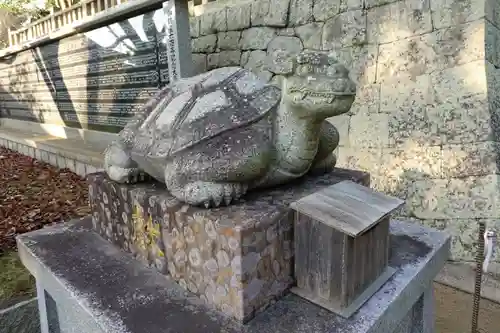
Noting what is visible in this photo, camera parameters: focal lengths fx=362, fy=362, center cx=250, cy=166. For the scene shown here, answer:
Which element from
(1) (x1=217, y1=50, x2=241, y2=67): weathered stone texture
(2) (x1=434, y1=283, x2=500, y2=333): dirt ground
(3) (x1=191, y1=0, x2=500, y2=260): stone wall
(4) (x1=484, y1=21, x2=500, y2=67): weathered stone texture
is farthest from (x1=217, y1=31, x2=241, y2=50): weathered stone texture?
(2) (x1=434, y1=283, x2=500, y2=333): dirt ground

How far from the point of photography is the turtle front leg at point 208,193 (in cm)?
106

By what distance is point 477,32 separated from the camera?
2242 mm

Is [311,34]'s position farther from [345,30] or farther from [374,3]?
[374,3]

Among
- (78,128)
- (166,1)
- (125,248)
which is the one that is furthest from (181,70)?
(78,128)

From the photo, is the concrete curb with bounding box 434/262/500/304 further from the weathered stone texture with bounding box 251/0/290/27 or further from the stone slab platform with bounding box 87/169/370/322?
the weathered stone texture with bounding box 251/0/290/27

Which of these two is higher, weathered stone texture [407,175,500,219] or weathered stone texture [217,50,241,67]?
weathered stone texture [217,50,241,67]

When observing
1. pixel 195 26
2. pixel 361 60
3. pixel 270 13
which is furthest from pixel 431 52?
pixel 195 26

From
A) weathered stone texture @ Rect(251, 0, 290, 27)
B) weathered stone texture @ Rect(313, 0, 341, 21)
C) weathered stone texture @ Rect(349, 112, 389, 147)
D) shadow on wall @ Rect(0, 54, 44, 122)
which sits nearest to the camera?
weathered stone texture @ Rect(349, 112, 389, 147)

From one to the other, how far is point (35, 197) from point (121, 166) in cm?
242

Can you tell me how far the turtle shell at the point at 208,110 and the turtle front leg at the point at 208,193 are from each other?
0.39 ft

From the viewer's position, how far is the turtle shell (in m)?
1.07

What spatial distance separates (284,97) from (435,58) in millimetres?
1887

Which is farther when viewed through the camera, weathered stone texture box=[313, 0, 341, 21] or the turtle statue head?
weathered stone texture box=[313, 0, 341, 21]

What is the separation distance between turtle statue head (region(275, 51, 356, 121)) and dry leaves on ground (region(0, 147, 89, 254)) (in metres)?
2.23
